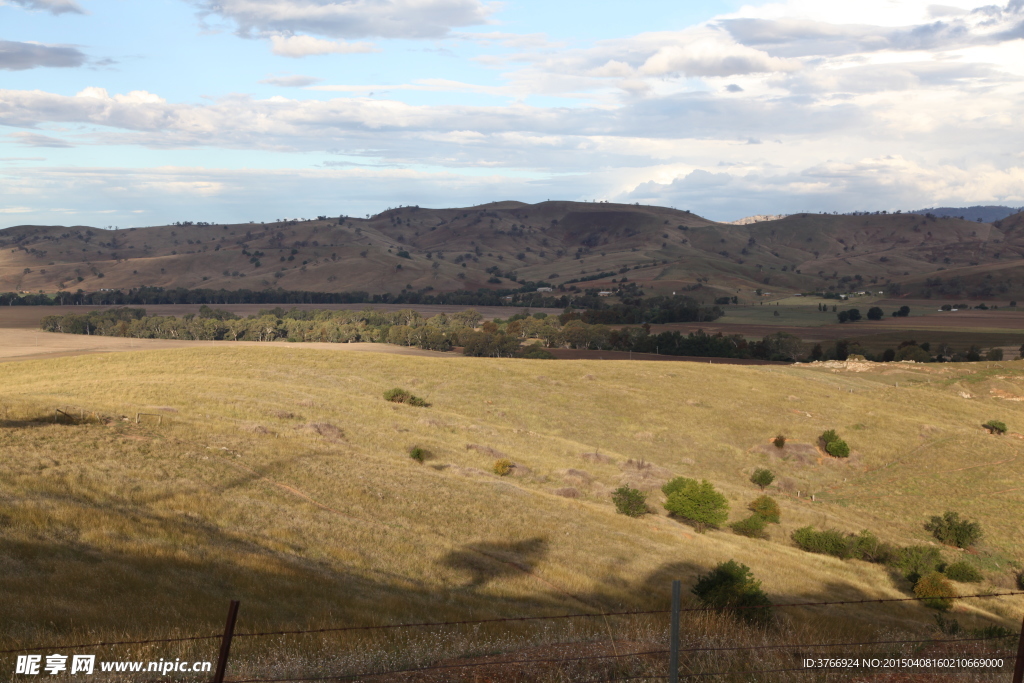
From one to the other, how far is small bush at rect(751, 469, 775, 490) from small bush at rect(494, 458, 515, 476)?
23079mm

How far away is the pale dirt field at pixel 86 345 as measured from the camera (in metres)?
123

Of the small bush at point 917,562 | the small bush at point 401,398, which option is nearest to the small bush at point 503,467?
the small bush at point 401,398

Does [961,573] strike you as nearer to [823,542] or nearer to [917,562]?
[917,562]

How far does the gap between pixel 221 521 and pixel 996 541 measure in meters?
49.3

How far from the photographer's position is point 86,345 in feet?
441

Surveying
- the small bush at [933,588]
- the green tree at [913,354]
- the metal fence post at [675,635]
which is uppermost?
the metal fence post at [675,635]

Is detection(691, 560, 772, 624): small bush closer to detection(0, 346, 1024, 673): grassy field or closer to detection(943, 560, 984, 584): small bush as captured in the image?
detection(0, 346, 1024, 673): grassy field

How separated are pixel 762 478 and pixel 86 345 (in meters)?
133

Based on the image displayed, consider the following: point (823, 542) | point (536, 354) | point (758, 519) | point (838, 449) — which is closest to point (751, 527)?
point (758, 519)

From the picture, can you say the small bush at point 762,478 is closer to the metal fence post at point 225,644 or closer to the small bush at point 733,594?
the small bush at point 733,594

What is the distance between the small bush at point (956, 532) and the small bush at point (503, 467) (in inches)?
1147

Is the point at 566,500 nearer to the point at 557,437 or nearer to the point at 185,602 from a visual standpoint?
the point at 557,437

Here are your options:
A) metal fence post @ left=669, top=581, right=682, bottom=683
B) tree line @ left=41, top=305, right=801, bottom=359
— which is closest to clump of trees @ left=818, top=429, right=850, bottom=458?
metal fence post @ left=669, top=581, right=682, bottom=683

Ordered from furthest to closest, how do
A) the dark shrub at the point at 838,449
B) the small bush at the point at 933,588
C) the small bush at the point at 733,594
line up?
the dark shrub at the point at 838,449 < the small bush at the point at 933,588 < the small bush at the point at 733,594
